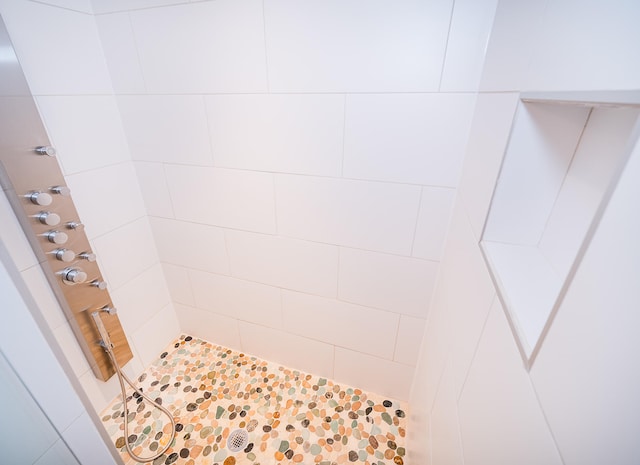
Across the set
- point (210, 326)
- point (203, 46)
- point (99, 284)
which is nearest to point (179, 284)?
point (210, 326)

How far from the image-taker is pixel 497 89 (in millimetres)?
590

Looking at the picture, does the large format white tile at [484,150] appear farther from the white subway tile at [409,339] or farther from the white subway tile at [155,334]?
the white subway tile at [155,334]

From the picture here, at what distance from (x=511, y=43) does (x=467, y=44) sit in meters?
0.19

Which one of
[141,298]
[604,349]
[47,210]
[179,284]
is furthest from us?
[179,284]

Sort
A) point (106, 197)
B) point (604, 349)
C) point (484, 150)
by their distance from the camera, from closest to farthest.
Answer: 1. point (604, 349)
2. point (484, 150)
3. point (106, 197)

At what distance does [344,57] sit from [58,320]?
1333 millimetres

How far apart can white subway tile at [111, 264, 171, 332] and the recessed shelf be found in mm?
1447

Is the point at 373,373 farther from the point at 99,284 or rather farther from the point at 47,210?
the point at 47,210

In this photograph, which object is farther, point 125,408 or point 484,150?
point 125,408

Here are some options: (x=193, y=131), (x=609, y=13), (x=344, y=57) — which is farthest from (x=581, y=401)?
(x=193, y=131)

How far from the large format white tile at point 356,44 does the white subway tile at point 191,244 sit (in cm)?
74

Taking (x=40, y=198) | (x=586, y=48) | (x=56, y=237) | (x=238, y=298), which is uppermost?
(x=586, y=48)

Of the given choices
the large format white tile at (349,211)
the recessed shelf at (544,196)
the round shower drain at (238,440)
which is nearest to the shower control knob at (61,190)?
the large format white tile at (349,211)

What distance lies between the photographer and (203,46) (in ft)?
2.98
